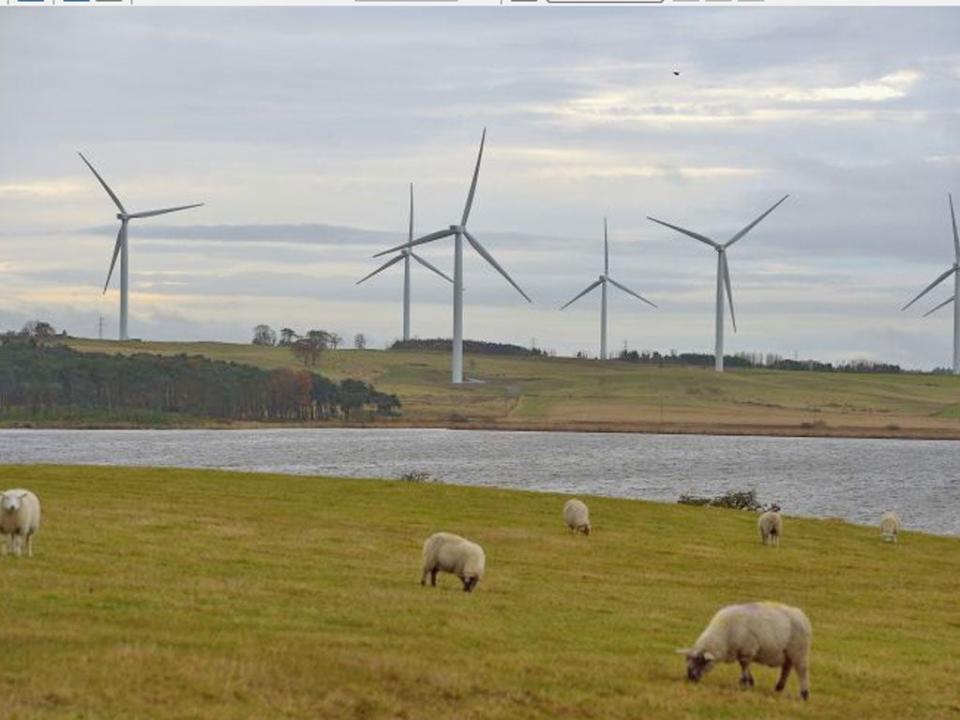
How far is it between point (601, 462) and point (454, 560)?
9841cm

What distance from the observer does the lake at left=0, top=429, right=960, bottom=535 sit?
8850 centimetres

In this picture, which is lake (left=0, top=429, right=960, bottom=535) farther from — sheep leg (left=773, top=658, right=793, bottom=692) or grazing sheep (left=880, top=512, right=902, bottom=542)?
sheep leg (left=773, top=658, right=793, bottom=692)

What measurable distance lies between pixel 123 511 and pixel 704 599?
600 inches

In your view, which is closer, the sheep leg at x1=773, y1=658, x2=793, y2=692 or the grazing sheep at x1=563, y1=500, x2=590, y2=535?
the sheep leg at x1=773, y1=658, x2=793, y2=692

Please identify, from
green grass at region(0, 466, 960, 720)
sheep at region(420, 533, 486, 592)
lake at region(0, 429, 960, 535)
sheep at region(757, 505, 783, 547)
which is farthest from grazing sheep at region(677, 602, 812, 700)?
lake at region(0, 429, 960, 535)


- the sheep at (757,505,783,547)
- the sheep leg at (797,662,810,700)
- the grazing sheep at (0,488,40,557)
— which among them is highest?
the grazing sheep at (0,488,40,557)

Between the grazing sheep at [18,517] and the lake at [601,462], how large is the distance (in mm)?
47732

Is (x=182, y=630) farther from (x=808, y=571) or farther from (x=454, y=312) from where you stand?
(x=454, y=312)

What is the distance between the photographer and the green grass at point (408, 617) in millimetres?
18297

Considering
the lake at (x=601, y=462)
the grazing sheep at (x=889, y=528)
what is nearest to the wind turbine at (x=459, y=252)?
the lake at (x=601, y=462)

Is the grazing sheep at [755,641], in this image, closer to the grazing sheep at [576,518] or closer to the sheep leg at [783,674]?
the sheep leg at [783,674]

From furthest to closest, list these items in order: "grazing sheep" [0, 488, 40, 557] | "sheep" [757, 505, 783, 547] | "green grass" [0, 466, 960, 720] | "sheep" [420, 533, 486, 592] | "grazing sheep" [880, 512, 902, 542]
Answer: "grazing sheep" [880, 512, 902, 542], "sheep" [757, 505, 783, 547], "sheep" [420, 533, 486, 592], "grazing sheep" [0, 488, 40, 557], "green grass" [0, 466, 960, 720]

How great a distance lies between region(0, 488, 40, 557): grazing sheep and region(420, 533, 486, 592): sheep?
6591 millimetres

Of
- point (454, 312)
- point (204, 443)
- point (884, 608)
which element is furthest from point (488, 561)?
point (454, 312)
